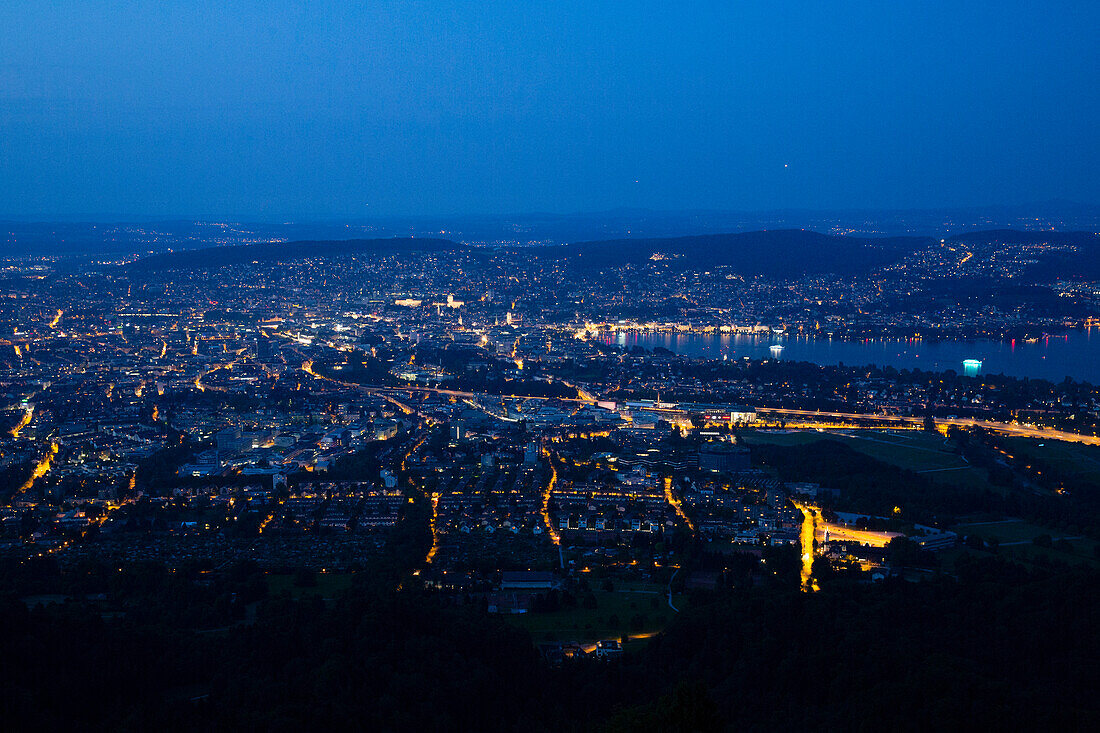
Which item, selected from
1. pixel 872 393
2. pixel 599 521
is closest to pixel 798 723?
pixel 599 521

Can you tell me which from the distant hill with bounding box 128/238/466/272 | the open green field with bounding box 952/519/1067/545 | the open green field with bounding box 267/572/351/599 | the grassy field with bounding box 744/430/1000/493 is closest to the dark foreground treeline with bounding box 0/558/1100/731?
the open green field with bounding box 267/572/351/599

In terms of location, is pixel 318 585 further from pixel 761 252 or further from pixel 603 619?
pixel 761 252

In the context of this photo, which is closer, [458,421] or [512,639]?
[512,639]

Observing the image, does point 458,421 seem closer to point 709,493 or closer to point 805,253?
point 709,493

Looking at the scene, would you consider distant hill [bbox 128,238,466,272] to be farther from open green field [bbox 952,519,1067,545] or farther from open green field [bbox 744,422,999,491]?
open green field [bbox 952,519,1067,545]

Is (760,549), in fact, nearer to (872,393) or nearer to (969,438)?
(969,438)

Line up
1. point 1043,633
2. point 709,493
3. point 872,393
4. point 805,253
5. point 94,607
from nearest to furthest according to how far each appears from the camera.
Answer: point 1043,633 → point 94,607 → point 709,493 → point 872,393 → point 805,253

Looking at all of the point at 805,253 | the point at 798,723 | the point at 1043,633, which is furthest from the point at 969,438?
the point at 805,253

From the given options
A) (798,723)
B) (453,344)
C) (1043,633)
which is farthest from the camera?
(453,344)
